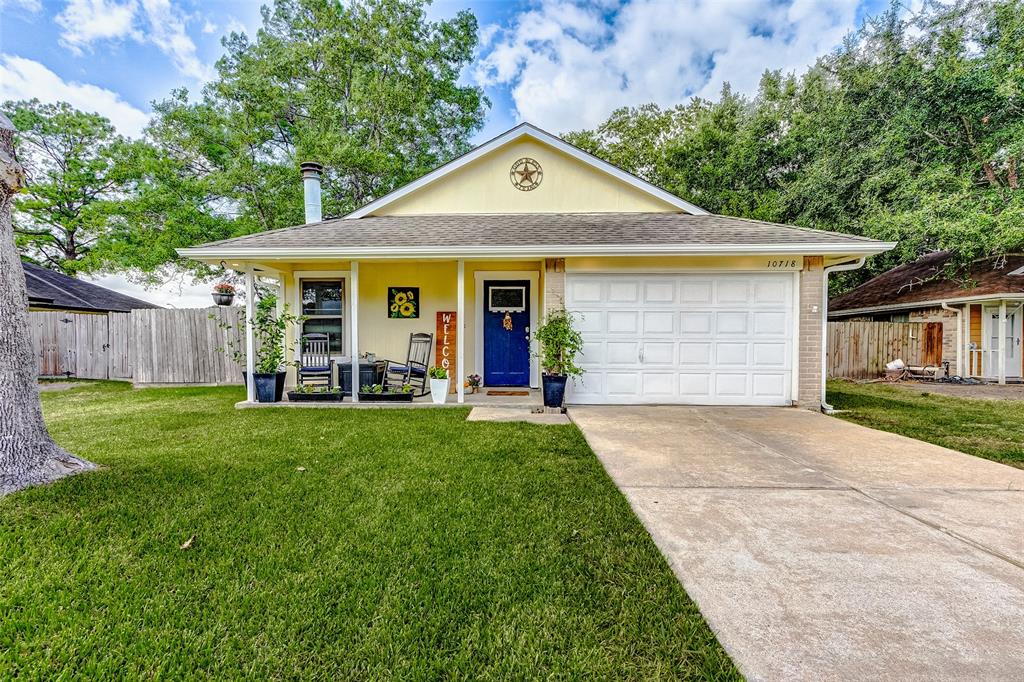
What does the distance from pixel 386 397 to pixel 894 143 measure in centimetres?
1537

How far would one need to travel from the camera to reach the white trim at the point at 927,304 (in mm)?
9711

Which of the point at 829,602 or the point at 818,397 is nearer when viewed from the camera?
the point at 829,602

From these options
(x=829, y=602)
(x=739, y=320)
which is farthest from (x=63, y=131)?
(x=829, y=602)

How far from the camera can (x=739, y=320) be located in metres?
6.46

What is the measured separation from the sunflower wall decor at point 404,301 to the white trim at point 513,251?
1743 millimetres

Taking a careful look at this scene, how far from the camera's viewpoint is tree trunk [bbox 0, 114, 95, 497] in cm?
301

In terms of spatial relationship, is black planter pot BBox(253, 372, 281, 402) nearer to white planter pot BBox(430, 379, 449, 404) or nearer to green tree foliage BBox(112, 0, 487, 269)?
white planter pot BBox(430, 379, 449, 404)

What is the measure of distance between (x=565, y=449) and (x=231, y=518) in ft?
9.14

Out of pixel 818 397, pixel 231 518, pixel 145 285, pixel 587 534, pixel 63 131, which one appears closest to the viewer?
pixel 587 534

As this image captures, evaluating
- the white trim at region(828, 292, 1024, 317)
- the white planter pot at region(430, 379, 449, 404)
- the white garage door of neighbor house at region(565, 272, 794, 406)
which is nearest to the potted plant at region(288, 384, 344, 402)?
the white planter pot at region(430, 379, 449, 404)

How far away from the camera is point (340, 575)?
6.77ft

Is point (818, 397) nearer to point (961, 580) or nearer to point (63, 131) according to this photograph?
point (961, 580)

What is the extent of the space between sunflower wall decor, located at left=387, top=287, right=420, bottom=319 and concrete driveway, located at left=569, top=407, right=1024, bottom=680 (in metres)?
4.86

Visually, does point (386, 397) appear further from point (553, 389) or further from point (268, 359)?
point (553, 389)
